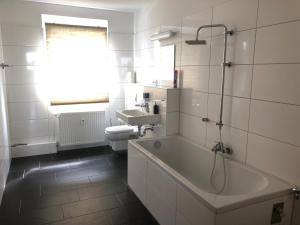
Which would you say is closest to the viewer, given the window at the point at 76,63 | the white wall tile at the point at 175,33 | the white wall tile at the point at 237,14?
the white wall tile at the point at 237,14

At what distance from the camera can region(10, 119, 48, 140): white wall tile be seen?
3.68 metres

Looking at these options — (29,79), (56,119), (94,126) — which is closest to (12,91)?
(29,79)

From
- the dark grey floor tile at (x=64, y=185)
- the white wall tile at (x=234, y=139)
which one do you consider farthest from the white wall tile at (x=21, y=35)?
the white wall tile at (x=234, y=139)

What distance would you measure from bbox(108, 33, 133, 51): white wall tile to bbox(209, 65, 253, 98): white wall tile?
Result: 7.08ft

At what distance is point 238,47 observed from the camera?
212cm

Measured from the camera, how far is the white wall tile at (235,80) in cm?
206

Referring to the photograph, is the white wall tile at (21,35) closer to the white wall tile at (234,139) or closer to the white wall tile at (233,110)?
the white wall tile at (233,110)

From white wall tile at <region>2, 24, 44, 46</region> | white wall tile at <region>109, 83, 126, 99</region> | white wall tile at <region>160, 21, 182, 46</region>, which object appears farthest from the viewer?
white wall tile at <region>109, 83, 126, 99</region>

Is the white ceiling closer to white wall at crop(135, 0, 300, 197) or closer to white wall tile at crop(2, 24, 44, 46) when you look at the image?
white wall tile at crop(2, 24, 44, 46)

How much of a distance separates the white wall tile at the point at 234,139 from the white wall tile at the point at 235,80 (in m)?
0.34

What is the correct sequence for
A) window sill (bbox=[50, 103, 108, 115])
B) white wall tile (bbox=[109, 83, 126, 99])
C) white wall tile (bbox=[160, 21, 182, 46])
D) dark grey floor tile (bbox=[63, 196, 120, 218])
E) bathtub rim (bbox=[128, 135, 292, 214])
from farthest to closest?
white wall tile (bbox=[109, 83, 126, 99]) < window sill (bbox=[50, 103, 108, 115]) < white wall tile (bbox=[160, 21, 182, 46]) < dark grey floor tile (bbox=[63, 196, 120, 218]) < bathtub rim (bbox=[128, 135, 292, 214])

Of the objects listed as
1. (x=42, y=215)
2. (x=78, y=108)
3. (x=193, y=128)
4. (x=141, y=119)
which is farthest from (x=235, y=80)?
(x=78, y=108)

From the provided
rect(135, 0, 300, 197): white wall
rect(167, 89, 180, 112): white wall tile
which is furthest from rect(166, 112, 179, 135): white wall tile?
rect(135, 0, 300, 197): white wall

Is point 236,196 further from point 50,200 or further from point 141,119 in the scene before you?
point 50,200
